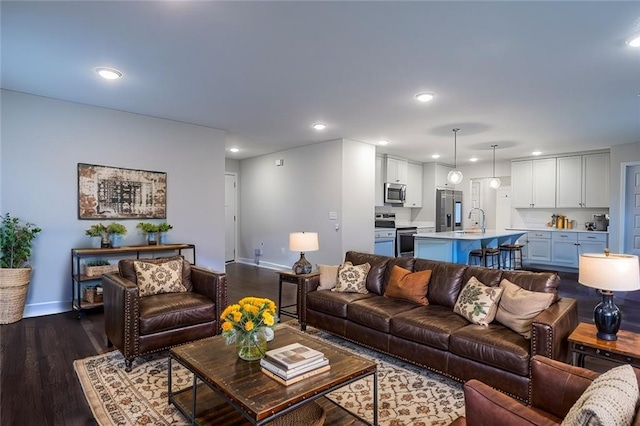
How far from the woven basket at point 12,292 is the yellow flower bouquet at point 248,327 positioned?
310 cm

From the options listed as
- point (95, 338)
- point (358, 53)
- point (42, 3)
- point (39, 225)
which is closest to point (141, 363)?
point (95, 338)

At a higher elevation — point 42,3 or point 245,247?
point 42,3

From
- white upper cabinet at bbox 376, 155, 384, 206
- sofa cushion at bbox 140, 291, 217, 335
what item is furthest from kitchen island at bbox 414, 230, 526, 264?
sofa cushion at bbox 140, 291, 217, 335

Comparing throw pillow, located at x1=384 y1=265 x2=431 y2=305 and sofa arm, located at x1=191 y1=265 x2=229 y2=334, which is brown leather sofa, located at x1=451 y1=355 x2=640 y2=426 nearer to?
throw pillow, located at x1=384 y1=265 x2=431 y2=305

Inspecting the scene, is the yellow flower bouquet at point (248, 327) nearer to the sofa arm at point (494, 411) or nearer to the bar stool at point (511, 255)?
the sofa arm at point (494, 411)

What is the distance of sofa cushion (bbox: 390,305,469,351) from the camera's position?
2.54 metres

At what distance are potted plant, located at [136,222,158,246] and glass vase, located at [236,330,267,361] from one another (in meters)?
3.20

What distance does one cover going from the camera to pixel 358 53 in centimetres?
288

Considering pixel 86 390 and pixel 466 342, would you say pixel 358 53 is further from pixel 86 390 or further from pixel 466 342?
pixel 86 390

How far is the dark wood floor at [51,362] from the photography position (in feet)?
7.01

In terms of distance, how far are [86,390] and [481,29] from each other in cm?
376

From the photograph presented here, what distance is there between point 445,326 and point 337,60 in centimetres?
234

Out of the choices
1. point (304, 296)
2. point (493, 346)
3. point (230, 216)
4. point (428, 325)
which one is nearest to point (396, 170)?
point (230, 216)

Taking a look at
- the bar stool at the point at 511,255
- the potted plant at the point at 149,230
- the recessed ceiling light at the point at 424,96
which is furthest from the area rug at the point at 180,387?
the bar stool at the point at 511,255
